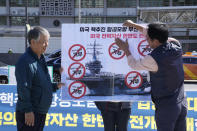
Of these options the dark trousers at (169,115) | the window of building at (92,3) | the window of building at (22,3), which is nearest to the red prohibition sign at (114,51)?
the dark trousers at (169,115)

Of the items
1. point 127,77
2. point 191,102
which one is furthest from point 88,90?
point 191,102

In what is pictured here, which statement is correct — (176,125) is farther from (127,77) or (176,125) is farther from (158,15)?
(158,15)

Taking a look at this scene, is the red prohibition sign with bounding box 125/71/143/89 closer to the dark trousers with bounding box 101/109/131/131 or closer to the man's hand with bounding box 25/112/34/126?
the dark trousers with bounding box 101/109/131/131

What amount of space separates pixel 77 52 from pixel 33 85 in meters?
0.77

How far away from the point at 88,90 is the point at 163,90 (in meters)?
1.01

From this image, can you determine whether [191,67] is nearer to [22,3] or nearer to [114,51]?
[114,51]

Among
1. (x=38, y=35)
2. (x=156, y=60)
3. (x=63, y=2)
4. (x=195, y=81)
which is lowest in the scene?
(x=195, y=81)

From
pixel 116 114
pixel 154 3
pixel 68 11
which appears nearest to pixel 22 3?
pixel 68 11

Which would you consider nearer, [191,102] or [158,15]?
[191,102]

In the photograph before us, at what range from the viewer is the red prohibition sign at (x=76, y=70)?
344 centimetres

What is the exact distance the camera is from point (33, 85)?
2861mm

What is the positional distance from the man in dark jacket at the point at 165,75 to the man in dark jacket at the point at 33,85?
100 centimetres

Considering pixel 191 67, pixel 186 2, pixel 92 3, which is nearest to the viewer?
pixel 191 67

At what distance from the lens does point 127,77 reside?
3.42m
